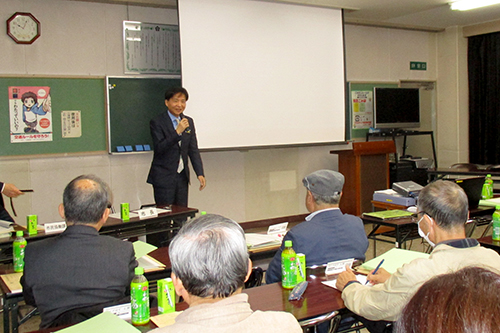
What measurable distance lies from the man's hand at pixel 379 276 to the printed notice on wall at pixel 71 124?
13.3ft

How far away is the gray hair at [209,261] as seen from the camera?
1.20m

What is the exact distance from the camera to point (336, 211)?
2463mm

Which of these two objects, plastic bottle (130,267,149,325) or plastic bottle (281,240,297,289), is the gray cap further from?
plastic bottle (130,267,149,325)

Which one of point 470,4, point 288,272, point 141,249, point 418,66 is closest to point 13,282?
point 141,249

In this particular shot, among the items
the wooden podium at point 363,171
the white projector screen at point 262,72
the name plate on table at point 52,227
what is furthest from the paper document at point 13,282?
the wooden podium at point 363,171

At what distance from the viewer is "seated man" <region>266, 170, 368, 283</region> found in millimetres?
2320

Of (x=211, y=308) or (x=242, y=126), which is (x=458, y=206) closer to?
(x=211, y=308)

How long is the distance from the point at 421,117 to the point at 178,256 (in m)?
7.82

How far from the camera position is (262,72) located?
19.5 ft

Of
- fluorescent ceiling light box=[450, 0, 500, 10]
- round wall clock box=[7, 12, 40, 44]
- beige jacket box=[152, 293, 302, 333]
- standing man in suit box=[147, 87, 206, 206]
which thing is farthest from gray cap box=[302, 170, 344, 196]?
fluorescent ceiling light box=[450, 0, 500, 10]

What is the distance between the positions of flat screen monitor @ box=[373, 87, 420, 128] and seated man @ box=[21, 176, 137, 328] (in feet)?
19.4

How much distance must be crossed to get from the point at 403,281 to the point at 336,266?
0.48 meters

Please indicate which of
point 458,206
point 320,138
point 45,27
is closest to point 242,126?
point 320,138

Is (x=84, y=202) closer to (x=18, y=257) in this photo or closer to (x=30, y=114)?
(x=18, y=257)
